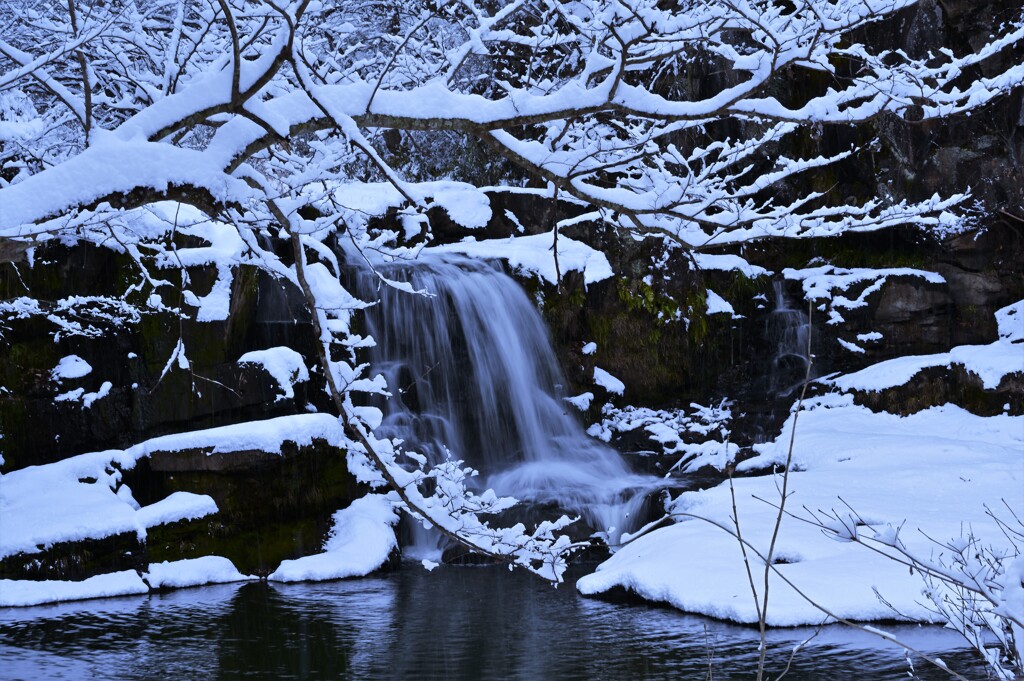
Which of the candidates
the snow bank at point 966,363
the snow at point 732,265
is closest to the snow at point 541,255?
the snow at point 732,265

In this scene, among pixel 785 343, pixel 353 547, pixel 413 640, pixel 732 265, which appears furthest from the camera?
pixel 732 265

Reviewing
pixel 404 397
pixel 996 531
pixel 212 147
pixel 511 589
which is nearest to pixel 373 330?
pixel 404 397

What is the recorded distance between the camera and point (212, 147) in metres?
2.99

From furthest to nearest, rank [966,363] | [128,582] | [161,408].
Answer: [966,363]
[161,408]
[128,582]

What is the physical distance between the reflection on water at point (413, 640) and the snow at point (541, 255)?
17.8 feet

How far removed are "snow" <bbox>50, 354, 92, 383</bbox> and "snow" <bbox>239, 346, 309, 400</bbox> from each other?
164 centimetres

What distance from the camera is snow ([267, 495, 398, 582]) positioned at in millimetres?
8562

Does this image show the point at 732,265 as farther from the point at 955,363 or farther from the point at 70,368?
the point at 70,368

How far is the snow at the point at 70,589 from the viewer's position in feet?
25.6

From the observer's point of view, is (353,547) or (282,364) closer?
(353,547)

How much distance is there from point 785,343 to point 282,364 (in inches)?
285

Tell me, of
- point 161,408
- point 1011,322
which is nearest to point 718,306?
point 1011,322

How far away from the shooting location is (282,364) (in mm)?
9977

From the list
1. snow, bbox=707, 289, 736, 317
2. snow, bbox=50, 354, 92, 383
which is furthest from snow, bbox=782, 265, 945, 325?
snow, bbox=50, 354, 92, 383
